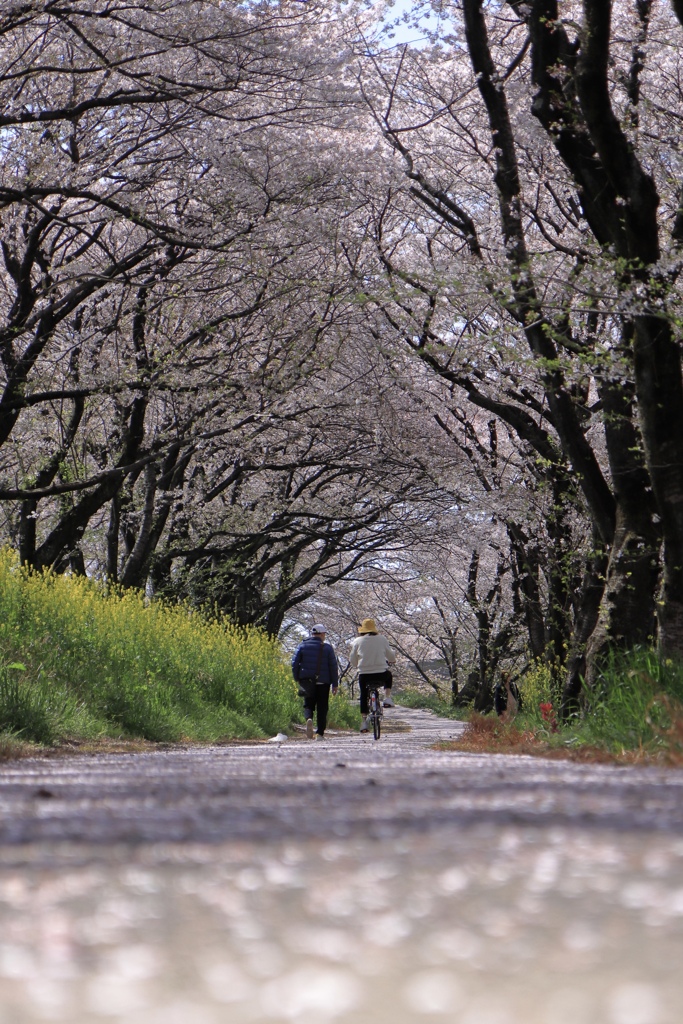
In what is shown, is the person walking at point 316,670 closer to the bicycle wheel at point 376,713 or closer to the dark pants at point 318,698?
the dark pants at point 318,698

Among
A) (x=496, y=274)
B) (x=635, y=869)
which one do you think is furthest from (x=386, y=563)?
(x=635, y=869)

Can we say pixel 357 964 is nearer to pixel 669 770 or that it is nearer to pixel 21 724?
pixel 669 770

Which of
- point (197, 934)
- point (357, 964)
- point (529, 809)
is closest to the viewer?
point (357, 964)

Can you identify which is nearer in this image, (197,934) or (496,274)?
(197,934)

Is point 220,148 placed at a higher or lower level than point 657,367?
higher

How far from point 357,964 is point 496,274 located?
8.74 metres

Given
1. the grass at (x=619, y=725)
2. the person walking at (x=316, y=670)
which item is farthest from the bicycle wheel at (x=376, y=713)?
the grass at (x=619, y=725)

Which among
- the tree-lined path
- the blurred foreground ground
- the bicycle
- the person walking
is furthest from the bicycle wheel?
the blurred foreground ground

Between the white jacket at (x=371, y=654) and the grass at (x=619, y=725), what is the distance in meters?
5.57

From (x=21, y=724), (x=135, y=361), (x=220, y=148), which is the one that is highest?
(x=220, y=148)

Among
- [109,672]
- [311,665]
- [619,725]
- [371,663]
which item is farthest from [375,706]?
[619,725]

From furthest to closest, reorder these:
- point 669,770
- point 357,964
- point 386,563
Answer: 1. point 386,563
2. point 669,770
3. point 357,964

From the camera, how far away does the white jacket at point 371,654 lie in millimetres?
17266

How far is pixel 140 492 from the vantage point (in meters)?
21.7
